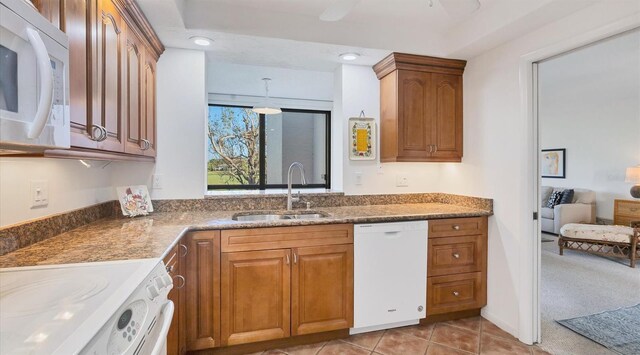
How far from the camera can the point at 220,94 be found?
436 cm

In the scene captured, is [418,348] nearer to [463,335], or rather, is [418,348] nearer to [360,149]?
[463,335]

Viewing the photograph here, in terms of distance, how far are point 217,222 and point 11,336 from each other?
4.39 ft

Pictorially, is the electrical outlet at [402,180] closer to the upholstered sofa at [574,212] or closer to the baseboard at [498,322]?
the baseboard at [498,322]

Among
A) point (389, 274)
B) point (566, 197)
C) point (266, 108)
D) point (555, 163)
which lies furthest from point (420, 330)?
point (555, 163)

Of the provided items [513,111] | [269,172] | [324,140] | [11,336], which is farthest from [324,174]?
[11,336]

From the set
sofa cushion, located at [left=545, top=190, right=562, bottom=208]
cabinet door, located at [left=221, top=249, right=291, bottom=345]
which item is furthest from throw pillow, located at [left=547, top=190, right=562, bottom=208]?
cabinet door, located at [left=221, top=249, right=291, bottom=345]

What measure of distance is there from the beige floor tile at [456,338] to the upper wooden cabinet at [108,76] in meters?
2.38

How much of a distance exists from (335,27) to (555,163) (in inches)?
222

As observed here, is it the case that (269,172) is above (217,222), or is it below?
above

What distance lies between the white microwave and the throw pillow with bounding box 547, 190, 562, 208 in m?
6.54

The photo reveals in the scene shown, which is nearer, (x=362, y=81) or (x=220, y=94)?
(x=362, y=81)

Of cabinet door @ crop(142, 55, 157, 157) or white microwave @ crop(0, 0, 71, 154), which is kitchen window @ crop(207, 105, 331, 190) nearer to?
cabinet door @ crop(142, 55, 157, 157)

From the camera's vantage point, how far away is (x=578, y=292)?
3.04 meters

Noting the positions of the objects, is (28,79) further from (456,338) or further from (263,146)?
Answer: (263,146)
